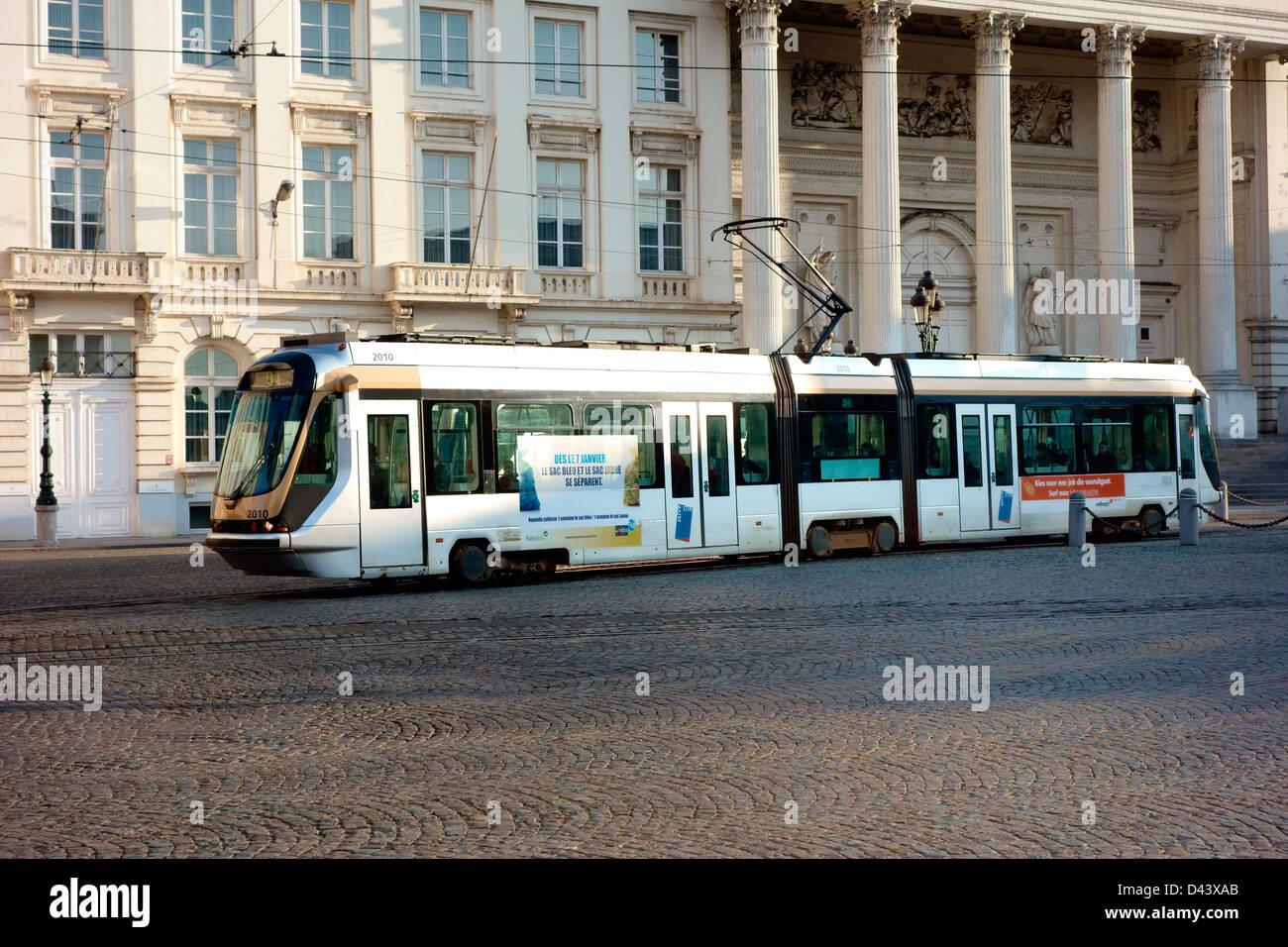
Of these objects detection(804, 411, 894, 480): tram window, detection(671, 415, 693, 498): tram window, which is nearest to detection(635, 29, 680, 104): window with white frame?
detection(804, 411, 894, 480): tram window

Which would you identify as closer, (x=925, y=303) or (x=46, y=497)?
(x=925, y=303)

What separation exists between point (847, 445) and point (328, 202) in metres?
17.0

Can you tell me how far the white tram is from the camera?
18109mm

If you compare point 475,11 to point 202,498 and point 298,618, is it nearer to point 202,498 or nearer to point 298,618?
point 202,498

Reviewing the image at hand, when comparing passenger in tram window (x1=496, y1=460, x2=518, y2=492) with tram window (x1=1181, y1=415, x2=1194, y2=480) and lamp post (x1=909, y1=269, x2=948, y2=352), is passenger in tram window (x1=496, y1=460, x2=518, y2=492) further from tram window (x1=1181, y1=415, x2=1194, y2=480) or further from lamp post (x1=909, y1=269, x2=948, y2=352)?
tram window (x1=1181, y1=415, x2=1194, y2=480)

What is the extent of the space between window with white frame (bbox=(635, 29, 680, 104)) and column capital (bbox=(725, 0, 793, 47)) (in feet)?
5.57

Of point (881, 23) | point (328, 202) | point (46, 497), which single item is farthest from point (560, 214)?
point (46, 497)

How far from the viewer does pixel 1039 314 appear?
153 ft

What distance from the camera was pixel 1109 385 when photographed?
26312 millimetres

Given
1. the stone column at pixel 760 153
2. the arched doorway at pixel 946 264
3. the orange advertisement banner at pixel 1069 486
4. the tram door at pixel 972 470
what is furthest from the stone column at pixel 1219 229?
the tram door at pixel 972 470

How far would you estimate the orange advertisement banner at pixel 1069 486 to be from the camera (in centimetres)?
2542

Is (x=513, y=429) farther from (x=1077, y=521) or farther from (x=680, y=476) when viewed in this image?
(x=1077, y=521)

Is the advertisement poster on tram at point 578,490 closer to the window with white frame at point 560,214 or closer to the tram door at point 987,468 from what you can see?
the tram door at point 987,468

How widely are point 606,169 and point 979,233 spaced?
1044cm
